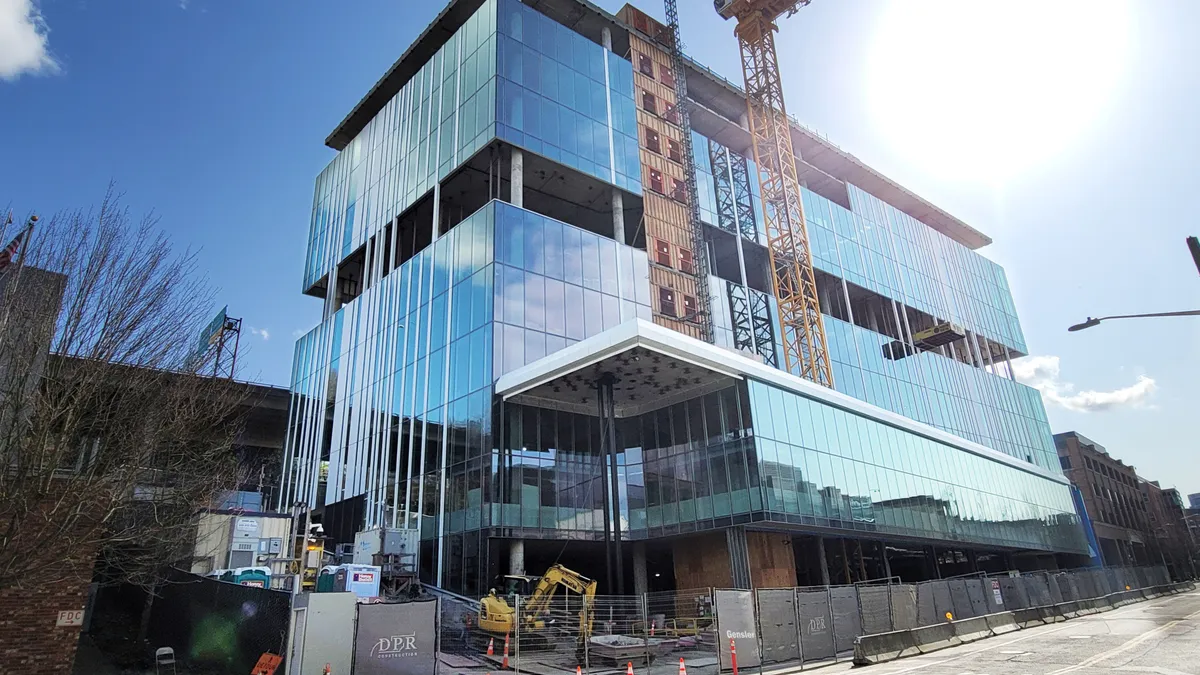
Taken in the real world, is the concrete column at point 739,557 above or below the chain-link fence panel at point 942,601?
above

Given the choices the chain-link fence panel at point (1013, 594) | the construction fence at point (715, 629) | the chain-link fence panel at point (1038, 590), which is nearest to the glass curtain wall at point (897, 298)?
the chain-link fence panel at point (1038, 590)

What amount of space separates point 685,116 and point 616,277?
1858 cm

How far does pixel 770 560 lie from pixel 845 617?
1170 cm

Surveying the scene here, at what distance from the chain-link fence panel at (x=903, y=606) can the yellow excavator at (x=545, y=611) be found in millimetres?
10048

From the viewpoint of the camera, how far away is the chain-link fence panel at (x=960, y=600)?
27016 millimetres

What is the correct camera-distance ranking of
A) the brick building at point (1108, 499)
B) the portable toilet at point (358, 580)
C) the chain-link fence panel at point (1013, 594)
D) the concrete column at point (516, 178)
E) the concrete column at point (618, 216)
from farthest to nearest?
the brick building at point (1108, 499), the concrete column at point (618, 216), the concrete column at point (516, 178), the chain-link fence panel at point (1013, 594), the portable toilet at point (358, 580)

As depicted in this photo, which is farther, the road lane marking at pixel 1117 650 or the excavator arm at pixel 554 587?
the excavator arm at pixel 554 587

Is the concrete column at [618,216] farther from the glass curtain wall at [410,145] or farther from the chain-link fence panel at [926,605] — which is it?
the chain-link fence panel at [926,605]

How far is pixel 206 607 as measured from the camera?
65.8 ft

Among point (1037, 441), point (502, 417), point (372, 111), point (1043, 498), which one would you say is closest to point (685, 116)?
point (372, 111)

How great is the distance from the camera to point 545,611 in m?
23.8

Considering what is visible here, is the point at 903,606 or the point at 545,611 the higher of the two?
the point at 545,611

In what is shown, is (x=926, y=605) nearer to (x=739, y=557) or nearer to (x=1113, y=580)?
(x=739, y=557)

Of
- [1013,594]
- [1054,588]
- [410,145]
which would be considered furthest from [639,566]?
[410,145]
